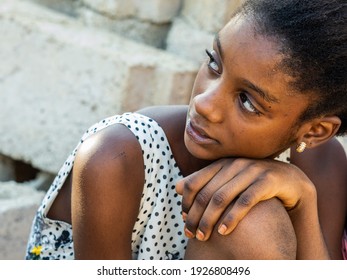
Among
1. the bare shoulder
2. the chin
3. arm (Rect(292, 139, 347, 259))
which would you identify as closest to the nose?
the chin

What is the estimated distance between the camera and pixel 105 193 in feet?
6.82

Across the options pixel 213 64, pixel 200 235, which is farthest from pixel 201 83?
pixel 200 235

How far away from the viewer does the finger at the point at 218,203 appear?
198cm

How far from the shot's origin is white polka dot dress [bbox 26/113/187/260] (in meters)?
2.24

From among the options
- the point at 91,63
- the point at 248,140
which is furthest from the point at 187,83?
the point at 248,140

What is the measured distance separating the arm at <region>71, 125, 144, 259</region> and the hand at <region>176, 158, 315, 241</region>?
0.17m

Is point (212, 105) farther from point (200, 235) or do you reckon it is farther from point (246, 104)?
point (200, 235)

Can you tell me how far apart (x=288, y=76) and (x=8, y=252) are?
1572 mm

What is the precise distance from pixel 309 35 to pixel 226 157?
410mm

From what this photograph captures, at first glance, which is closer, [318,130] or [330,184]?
[318,130]

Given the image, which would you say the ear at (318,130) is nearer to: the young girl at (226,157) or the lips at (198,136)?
the young girl at (226,157)

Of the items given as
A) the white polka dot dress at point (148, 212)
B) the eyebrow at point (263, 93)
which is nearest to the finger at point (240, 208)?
the eyebrow at point (263, 93)

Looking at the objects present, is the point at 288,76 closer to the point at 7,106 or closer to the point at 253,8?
the point at 253,8

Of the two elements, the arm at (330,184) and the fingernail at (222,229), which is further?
the arm at (330,184)
